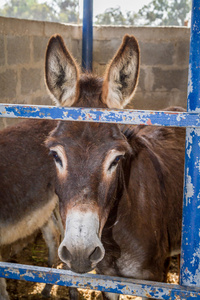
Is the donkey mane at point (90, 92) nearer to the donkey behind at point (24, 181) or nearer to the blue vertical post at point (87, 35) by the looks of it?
the donkey behind at point (24, 181)

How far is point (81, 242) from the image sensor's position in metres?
1.26

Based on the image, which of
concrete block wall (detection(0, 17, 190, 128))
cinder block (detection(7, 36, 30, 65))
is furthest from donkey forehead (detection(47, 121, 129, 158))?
concrete block wall (detection(0, 17, 190, 128))

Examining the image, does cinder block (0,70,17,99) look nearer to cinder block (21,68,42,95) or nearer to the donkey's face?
cinder block (21,68,42,95)

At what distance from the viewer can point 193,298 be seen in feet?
4.33

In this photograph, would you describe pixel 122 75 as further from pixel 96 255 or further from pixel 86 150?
pixel 96 255

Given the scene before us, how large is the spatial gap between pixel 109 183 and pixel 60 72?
582mm

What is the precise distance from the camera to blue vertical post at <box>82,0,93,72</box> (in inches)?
166

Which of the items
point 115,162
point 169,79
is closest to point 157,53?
point 169,79

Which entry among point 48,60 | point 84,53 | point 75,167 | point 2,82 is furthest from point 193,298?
point 84,53

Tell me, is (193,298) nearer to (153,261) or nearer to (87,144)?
(153,261)

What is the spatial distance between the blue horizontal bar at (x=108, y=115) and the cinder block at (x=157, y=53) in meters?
3.68

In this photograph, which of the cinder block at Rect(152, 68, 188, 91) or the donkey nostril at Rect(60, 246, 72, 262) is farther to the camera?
the cinder block at Rect(152, 68, 188, 91)

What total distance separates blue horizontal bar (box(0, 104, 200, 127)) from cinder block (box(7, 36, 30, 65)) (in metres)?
2.01

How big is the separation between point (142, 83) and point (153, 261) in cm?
335
